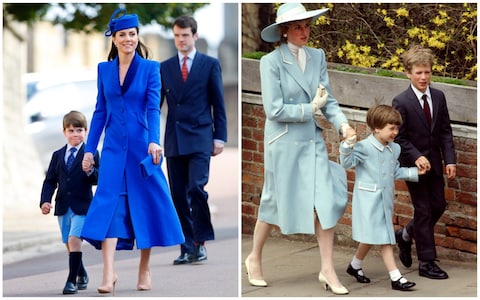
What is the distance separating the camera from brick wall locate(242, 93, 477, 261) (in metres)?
8.56

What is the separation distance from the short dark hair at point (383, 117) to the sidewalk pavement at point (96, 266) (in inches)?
57.3

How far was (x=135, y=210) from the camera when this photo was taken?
7.77 meters

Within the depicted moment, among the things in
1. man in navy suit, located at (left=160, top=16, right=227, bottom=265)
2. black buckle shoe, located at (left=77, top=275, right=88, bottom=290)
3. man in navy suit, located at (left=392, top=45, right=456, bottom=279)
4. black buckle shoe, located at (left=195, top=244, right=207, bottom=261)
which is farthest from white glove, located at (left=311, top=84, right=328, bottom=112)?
black buckle shoe, located at (left=195, top=244, right=207, bottom=261)

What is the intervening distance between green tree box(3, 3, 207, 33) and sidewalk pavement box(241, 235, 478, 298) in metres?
5.12

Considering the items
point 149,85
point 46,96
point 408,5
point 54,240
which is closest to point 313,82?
point 149,85

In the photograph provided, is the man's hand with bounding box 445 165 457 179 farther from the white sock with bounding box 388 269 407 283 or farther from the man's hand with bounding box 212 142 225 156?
the man's hand with bounding box 212 142 225 156

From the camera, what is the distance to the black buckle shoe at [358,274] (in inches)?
316

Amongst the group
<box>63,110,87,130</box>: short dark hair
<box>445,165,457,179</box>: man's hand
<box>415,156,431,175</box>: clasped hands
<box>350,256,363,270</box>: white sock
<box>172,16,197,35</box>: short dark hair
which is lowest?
<box>350,256,363,270</box>: white sock

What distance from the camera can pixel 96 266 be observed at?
9.33 metres

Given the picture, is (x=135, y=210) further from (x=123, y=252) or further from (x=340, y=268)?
(x=123, y=252)

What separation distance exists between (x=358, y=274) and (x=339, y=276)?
0.77ft

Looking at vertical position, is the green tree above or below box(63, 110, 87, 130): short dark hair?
above

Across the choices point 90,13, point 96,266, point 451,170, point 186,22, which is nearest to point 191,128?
point 186,22

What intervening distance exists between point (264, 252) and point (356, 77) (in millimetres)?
1519
